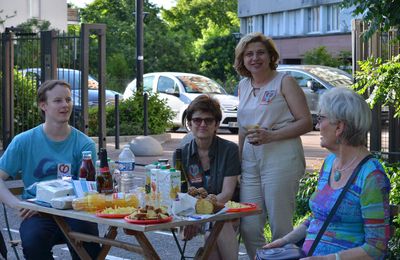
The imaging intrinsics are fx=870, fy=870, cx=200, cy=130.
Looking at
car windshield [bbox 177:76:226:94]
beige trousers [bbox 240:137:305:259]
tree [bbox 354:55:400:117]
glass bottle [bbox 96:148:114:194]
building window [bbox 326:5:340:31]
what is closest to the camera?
glass bottle [bbox 96:148:114:194]

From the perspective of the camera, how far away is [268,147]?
6.17 meters

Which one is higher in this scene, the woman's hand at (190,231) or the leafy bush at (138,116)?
the leafy bush at (138,116)

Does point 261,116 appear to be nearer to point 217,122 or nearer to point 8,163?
point 217,122

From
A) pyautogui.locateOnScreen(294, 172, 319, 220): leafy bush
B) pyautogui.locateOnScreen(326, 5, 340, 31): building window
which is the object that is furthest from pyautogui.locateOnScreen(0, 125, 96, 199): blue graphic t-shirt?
pyautogui.locateOnScreen(326, 5, 340, 31): building window

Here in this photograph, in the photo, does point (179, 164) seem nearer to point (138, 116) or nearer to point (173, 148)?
point (173, 148)

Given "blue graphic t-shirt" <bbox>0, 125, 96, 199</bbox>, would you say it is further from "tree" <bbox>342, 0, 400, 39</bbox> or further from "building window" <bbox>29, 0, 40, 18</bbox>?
"building window" <bbox>29, 0, 40, 18</bbox>

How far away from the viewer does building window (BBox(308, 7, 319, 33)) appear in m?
47.7

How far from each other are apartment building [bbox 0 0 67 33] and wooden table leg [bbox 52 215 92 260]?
134ft

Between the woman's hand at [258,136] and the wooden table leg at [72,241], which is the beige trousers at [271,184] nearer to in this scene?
the woman's hand at [258,136]

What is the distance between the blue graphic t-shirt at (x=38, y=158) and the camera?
20.7 feet

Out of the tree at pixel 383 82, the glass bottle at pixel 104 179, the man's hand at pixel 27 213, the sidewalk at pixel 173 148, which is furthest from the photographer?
the sidewalk at pixel 173 148

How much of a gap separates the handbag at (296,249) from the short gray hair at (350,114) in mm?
131

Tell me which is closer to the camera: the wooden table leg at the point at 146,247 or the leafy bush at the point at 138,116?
the wooden table leg at the point at 146,247

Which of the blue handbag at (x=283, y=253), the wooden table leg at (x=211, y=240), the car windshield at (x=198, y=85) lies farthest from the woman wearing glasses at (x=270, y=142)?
the car windshield at (x=198, y=85)
